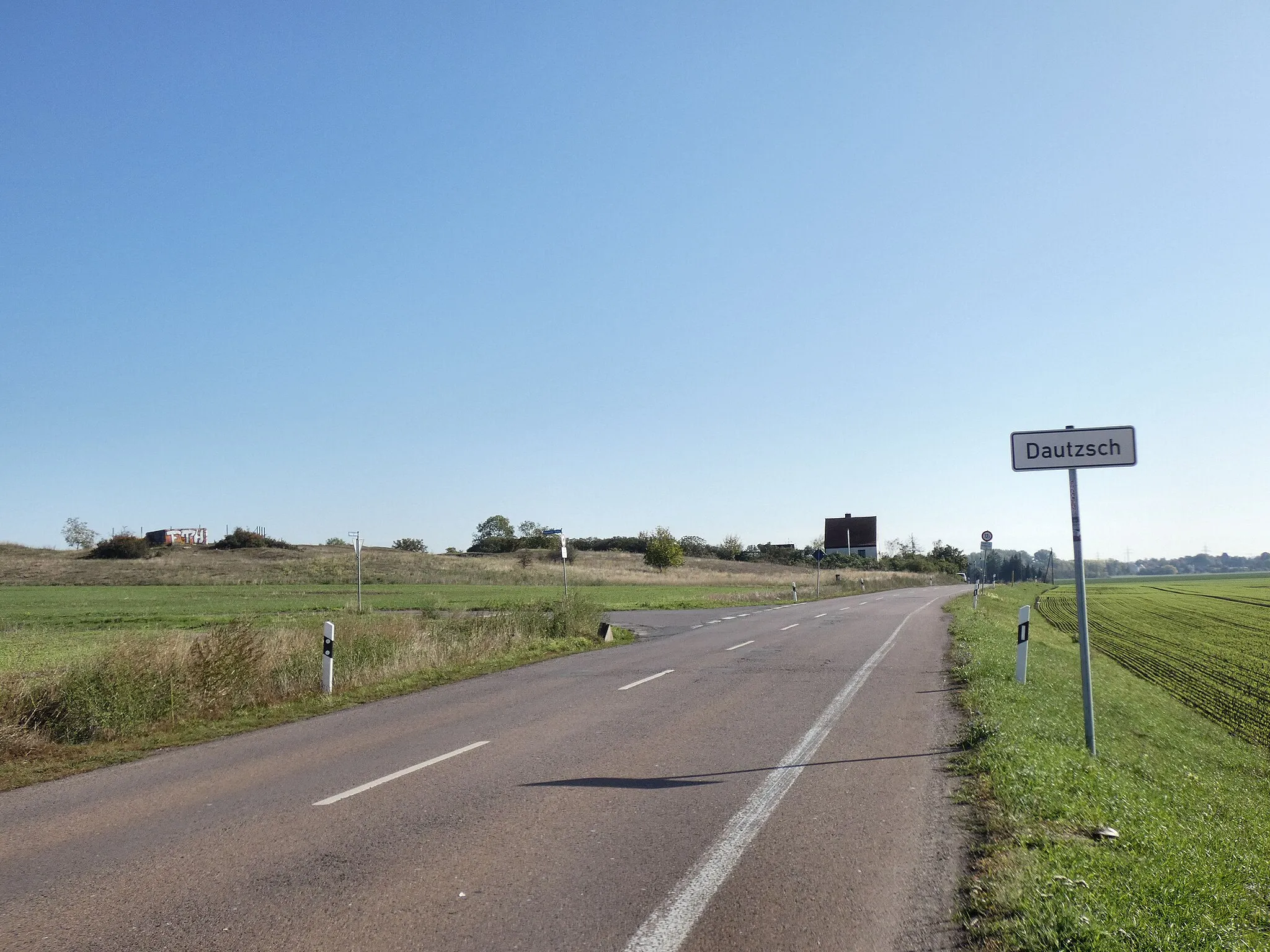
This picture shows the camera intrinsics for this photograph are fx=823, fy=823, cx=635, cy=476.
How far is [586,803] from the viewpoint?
6766 millimetres

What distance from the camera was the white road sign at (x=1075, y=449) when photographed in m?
8.51

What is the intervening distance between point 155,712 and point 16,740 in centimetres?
197

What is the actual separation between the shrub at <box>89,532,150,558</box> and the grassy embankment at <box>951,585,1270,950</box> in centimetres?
9431

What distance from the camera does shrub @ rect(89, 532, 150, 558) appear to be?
286 ft

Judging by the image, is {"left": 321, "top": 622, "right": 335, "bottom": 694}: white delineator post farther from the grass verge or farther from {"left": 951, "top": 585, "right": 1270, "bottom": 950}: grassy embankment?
{"left": 951, "top": 585, "right": 1270, "bottom": 950}: grassy embankment

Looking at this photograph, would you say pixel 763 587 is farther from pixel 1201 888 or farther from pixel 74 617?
pixel 1201 888

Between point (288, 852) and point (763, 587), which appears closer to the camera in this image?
point (288, 852)

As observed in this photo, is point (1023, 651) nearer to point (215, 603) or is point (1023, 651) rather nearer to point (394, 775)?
point (394, 775)

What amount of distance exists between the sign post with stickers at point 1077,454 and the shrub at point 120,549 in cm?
9749

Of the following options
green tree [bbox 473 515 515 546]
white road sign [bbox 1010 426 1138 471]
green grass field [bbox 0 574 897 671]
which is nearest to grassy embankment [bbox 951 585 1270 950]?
white road sign [bbox 1010 426 1138 471]

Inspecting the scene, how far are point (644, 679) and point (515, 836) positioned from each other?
8.73 meters

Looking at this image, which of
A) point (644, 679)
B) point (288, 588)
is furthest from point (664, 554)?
point (644, 679)

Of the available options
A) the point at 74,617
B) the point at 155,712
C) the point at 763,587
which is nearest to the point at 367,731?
the point at 155,712

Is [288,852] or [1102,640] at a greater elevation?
[288,852]
